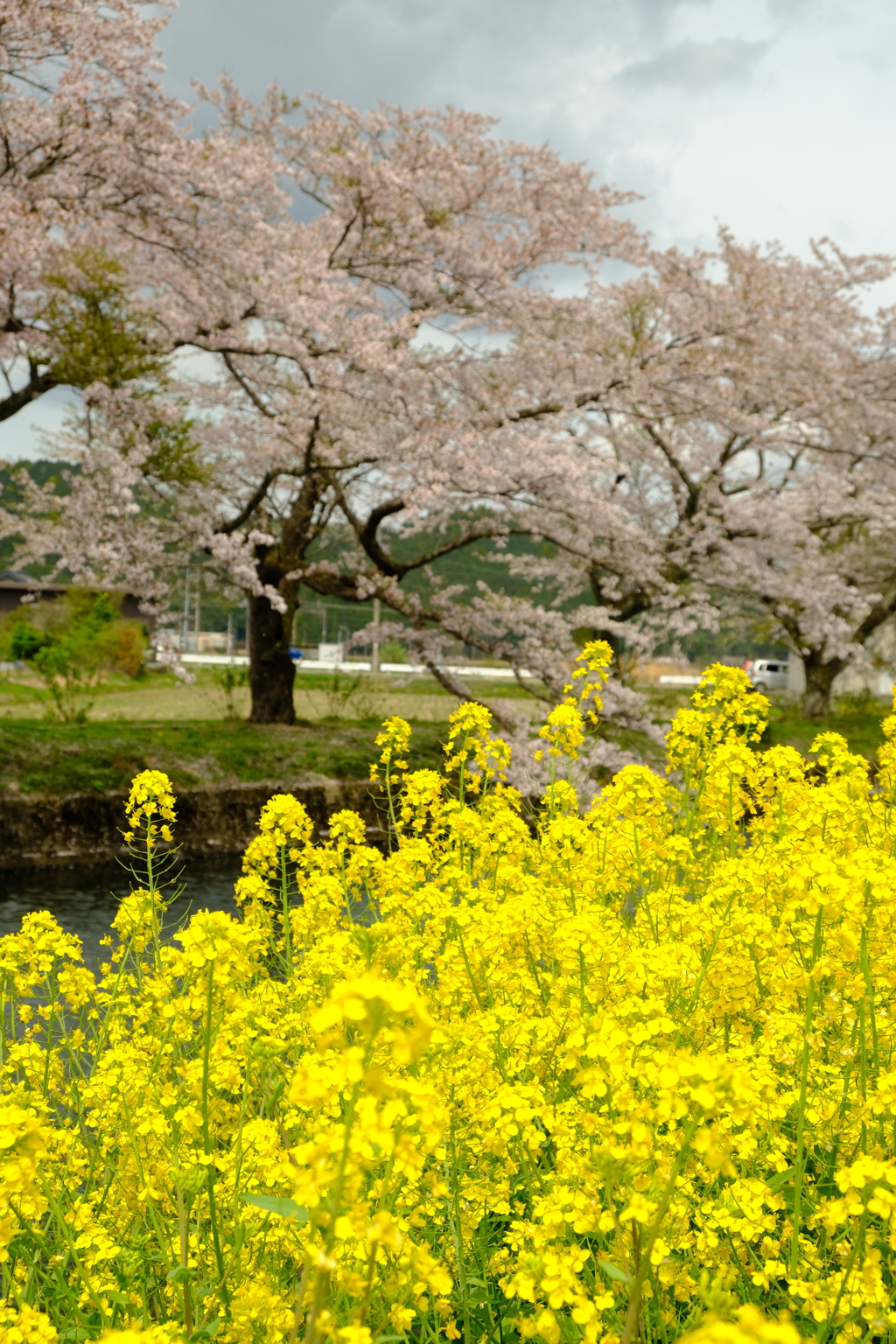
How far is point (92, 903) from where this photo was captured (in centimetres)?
1045

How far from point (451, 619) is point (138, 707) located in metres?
11.8

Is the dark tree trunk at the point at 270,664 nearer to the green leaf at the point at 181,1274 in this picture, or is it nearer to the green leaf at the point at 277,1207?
the green leaf at the point at 181,1274

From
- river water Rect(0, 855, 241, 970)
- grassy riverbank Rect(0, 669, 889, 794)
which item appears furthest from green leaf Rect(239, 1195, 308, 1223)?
grassy riverbank Rect(0, 669, 889, 794)

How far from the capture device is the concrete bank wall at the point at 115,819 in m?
12.2

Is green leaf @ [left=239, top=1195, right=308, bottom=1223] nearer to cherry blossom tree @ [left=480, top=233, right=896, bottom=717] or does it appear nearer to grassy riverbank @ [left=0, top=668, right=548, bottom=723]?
cherry blossom tree @ [left=480, top=233, right=896, bottom=717]

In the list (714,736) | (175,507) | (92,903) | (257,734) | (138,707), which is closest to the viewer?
(714,736)

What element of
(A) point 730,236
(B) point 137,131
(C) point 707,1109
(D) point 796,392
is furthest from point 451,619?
(C) point 707,1109

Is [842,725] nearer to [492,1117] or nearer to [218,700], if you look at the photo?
[218,700]

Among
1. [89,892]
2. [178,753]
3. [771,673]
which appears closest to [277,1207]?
[89,892]

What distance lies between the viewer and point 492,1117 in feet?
7.88

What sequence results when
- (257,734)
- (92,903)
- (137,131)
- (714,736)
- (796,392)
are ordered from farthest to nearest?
(796,392) < (257,734) < (137,131) < (92,903) < (714,736)

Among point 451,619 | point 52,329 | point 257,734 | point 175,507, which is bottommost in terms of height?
point 257,734

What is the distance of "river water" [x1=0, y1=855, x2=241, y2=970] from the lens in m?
9.56

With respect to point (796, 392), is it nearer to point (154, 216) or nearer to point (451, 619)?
point (451, 619)
